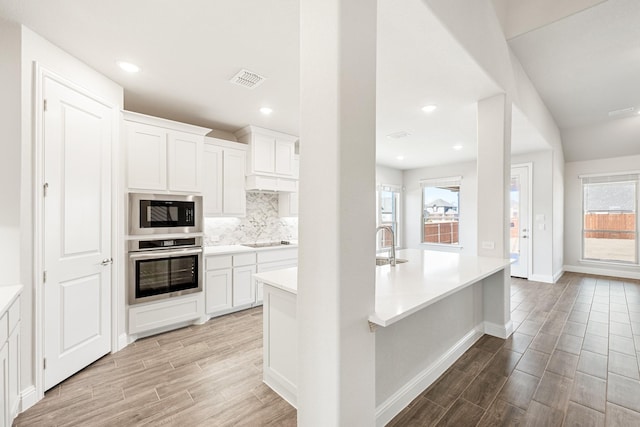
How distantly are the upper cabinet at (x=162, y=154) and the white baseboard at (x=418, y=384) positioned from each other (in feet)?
9.81

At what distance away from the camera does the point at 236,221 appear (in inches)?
172

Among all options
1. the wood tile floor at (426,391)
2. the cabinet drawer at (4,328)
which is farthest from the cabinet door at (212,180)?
the cabinet drawer at (4,328)

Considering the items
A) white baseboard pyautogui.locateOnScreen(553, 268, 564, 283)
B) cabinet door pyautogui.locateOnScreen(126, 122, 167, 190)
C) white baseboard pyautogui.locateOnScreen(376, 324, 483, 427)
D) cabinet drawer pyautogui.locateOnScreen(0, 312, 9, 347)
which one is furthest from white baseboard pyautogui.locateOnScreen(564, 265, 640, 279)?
cabinet drawer pyautogui.locateOnScreen(0, 312, 9, 347)

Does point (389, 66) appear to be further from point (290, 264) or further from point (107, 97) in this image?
point (290, 264)

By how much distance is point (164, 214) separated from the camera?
3.16 meters

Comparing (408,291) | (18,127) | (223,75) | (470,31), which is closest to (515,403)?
(408,291)

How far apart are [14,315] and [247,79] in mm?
2512

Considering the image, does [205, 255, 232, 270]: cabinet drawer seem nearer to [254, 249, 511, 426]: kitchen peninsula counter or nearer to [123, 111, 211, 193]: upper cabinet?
[123, 111, 211, 193]: upper cabinet

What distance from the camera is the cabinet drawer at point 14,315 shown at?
1636 mm

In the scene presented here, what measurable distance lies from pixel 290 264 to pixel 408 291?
9.23 feet

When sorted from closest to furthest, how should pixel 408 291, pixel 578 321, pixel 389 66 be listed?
pixel 408 291 → pixel 389 66 → pixel 578 321

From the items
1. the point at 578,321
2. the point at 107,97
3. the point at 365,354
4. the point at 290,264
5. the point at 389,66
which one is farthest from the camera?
the point at 290,264

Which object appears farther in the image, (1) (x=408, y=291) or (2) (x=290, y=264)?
(2) (x=290, y=264)

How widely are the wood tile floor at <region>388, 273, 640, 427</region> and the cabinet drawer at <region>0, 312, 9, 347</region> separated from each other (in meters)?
2.33
